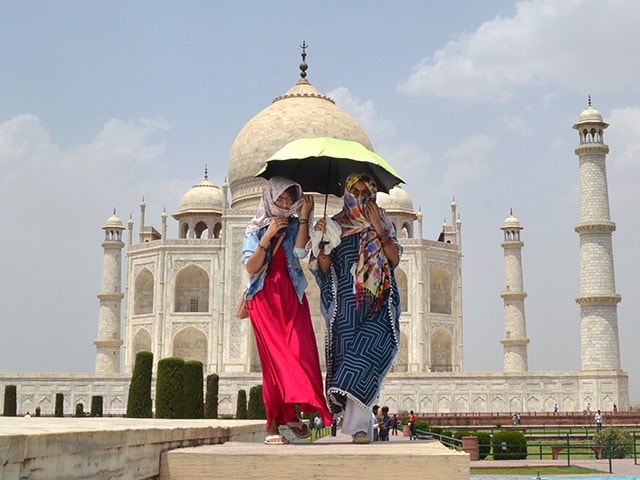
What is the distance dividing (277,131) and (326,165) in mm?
27006

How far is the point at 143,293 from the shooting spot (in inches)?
1220

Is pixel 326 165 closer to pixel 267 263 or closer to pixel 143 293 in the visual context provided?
pixel 267 263

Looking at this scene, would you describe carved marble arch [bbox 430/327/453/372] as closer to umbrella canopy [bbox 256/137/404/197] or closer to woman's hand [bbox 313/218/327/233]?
umbrella canopy [bbox 256/137/404/197]

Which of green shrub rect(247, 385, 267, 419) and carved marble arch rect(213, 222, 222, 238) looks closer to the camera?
green shrub rect(247, 385, 267, 419)

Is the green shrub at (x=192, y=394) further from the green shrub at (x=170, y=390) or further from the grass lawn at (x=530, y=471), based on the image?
the grass lawn at (x=530, y=471)

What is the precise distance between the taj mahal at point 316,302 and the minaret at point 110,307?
4 cm

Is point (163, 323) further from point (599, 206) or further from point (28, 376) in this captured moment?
point (599, 206)

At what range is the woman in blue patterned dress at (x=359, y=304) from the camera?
178 inches

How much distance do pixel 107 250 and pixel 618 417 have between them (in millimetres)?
18198

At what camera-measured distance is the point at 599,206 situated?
26094 millimetres

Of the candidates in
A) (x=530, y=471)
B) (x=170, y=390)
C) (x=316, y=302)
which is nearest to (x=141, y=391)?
(x=170, y=390)

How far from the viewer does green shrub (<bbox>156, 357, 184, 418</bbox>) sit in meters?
12.4

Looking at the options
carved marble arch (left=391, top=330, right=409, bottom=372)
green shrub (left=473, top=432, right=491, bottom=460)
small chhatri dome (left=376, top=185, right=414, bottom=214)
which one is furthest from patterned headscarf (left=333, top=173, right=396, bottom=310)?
small chhatri dome (left=376, top=185, right=414, bottom=214)

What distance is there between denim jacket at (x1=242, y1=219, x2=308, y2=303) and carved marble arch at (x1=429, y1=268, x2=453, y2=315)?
26704mm
